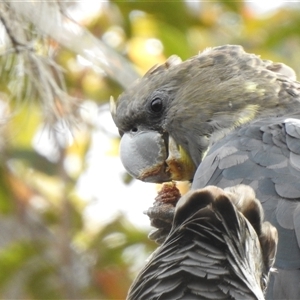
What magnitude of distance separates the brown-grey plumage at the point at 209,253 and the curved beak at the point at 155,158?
4.44 ft

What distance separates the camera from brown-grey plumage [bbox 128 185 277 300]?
2143 millimetres

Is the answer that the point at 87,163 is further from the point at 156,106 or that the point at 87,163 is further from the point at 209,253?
the point at 209,253

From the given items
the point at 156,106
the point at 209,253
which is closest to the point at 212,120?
the point at 156,106

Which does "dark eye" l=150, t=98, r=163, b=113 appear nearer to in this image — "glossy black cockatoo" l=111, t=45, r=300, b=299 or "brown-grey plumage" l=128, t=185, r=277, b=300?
"glossy black cockatoo" l=111, t=45, r=300, b=299

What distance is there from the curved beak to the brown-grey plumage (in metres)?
1.35

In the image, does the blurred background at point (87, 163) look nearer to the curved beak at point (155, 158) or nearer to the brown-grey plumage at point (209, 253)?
the curved beak at point (155, 158)

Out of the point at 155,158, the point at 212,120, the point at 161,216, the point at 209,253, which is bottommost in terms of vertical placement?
the point at 209,253

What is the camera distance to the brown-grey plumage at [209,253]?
214cm

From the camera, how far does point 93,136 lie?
5.78 m

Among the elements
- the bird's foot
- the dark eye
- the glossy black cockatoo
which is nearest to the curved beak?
the glossy black cockatoo

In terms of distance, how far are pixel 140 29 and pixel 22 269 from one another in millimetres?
1968

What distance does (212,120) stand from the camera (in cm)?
366

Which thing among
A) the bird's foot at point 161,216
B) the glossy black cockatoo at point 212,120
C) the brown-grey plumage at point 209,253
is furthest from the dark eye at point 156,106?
the brown-grey plumage at point 209,253

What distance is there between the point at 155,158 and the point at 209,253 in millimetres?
1452
